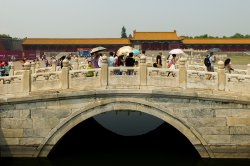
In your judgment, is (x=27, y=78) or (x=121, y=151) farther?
(x=121, y=151)

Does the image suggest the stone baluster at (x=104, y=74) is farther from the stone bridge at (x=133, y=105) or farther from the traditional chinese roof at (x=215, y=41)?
the traditional chinese roof at (x=215, y=41)

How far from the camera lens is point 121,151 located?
11750 millimetres

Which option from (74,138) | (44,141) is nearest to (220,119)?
(44,141)

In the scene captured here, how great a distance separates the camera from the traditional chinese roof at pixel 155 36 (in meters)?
58.9

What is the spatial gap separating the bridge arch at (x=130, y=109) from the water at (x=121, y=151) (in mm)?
671

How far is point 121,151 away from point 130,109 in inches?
102

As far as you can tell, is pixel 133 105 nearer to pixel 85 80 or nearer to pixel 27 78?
pixel 85 80

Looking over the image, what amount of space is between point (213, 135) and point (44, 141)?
196 inches

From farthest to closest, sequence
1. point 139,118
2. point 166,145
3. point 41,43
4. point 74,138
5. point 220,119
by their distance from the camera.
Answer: point 41,43 < point 139,118 < point 74,138 < point 166,145 < point 220,119

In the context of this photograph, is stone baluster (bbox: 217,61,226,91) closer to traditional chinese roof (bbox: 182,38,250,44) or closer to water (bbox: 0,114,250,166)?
water (bbox: 0,114,250,166)

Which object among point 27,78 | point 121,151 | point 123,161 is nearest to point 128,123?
point 121,151

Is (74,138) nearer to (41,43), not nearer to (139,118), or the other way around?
(139,118)

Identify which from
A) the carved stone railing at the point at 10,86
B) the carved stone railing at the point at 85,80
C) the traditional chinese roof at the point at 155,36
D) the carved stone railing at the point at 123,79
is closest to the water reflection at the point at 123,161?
the carved stone railing at the point at 10,86

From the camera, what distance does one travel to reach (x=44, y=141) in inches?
392
